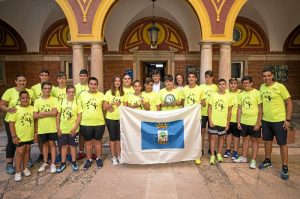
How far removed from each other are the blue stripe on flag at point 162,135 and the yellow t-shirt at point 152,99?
0.35 m

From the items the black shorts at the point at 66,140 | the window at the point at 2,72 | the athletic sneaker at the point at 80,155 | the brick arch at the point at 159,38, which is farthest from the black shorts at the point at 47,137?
the window at the point at 2,72

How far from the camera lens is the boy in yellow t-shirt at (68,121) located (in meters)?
4.29

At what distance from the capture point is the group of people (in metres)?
4.07

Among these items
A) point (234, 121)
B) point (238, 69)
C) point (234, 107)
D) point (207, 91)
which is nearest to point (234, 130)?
point (234, 121)

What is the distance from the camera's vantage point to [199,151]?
470 centimetres

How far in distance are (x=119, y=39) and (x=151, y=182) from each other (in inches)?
320

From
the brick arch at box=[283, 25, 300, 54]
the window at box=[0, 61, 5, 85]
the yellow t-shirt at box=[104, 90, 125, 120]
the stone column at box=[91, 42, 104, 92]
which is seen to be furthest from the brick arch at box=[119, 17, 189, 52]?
the yellow t-shirt at box=[104, 90, 125, 120]

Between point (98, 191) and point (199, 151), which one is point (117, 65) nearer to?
point (199, 151)

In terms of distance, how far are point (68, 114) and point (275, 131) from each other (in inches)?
138

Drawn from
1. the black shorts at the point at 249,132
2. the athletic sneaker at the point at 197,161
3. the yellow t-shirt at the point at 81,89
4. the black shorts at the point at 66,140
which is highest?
the yellow t-shirt at the point at 81,89

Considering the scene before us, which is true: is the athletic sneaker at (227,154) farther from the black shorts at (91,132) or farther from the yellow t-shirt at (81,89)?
the yellow t-shirt at (81,89)

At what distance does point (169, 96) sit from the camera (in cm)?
475

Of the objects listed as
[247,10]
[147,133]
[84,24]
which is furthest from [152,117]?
[247,10]

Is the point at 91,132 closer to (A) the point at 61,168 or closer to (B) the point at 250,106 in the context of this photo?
(A) the point at 61,168
